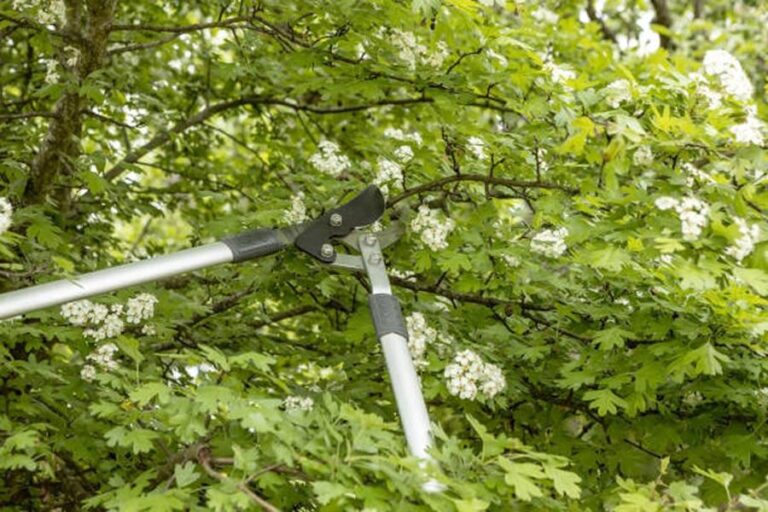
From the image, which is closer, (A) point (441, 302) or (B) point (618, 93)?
(B) point (618, 93)

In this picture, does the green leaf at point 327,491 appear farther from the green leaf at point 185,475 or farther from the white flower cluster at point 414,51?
the white flower cluster at point 414,51

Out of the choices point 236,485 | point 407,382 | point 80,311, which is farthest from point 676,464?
point 80,311

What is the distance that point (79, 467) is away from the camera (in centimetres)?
342

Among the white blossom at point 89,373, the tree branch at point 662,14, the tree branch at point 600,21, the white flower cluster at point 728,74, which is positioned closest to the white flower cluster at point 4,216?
the white blossom at point 89,373

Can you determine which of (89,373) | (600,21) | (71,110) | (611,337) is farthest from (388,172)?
(600,21)

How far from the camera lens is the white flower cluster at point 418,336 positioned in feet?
9.65

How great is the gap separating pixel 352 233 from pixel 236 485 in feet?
3.13

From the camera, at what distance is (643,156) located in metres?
2.50

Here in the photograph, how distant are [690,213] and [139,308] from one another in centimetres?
172

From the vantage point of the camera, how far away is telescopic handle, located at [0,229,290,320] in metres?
2.43

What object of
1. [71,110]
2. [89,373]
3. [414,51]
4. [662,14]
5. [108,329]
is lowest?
[89,373]

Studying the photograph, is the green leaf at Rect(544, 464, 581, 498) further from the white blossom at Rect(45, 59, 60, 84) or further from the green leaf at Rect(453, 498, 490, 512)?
the white blossom at Rect(45, 59, 60, 84)

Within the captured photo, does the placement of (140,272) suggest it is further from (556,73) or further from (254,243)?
(556,73)

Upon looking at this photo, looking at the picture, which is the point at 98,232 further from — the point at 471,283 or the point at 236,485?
the point at 236,485
